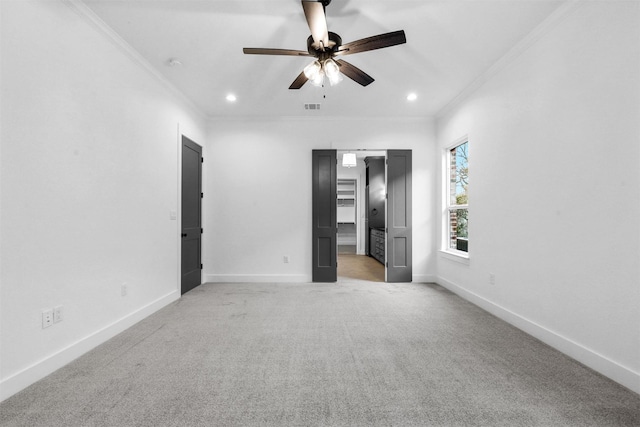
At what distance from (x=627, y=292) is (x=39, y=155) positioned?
3978 millimetres

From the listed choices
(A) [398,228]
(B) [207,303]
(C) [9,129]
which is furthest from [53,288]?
(A) [398,228]

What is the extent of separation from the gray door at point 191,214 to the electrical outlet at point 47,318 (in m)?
2.02

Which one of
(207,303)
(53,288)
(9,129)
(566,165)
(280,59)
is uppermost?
(280,59)

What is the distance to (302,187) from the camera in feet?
16.4

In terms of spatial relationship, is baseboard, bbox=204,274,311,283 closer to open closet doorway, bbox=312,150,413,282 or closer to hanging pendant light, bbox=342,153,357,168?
open closet doorway, bbox=312,150,413,282

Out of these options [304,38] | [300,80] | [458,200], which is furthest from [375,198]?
[304,38]

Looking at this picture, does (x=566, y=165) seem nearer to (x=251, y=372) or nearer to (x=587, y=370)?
(x=587, y=370)

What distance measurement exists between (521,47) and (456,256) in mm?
2575

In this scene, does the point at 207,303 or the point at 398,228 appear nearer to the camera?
the point at 207,303

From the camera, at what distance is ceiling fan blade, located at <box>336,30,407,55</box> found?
2.04 meters

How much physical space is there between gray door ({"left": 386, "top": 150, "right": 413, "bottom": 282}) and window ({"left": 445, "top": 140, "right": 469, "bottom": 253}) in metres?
0.62

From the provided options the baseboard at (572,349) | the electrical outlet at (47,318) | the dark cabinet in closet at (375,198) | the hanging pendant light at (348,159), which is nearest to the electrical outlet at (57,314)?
the electrical outlet at (47,318)

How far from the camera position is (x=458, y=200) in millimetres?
4422

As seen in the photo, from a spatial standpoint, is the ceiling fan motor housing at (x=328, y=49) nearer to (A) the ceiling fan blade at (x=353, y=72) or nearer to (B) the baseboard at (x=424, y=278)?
(A) the ceiling fan blade at (x=353, y=72)
